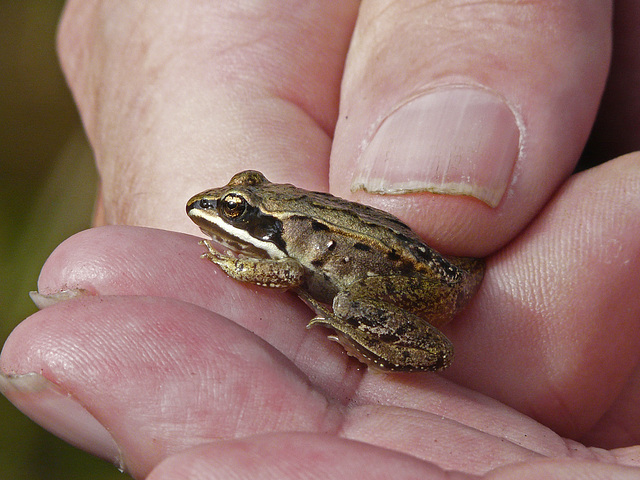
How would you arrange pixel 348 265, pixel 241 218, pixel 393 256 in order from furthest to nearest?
pixel 241 218 < pixel 348 265 < pixel 393 256

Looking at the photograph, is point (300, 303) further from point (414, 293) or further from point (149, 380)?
point (149, 380)

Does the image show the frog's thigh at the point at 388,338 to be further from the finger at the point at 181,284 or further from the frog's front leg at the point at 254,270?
the frog's front leg at the point at 254,270

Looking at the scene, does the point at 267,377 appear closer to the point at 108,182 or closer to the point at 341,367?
the point at 341,367

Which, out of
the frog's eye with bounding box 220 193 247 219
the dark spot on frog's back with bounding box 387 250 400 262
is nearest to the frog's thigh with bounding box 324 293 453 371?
the dark spot on frog's back with bounding box 387 250 400 262

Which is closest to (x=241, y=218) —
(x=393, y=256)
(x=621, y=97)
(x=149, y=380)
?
(x=393, y=256)

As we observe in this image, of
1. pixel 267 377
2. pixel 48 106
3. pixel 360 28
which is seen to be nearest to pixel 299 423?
pixel 267 377

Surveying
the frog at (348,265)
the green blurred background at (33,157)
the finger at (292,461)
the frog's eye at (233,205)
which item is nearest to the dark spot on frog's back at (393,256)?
the frog at (348,265)
